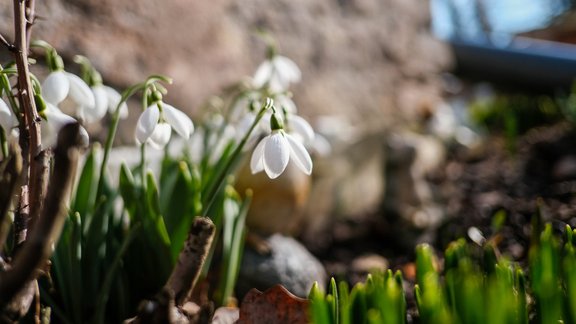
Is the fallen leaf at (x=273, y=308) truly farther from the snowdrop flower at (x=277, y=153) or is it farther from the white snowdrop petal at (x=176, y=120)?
the white snowdrop petal at (x=176, y=120)

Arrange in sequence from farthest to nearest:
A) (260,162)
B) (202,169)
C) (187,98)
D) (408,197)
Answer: (408,197) → (187,98) → (202,169) → (260,162)

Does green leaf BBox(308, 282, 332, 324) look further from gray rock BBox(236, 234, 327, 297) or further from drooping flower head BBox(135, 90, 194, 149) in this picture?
gray rock BBox(236, 234, 327, 297)

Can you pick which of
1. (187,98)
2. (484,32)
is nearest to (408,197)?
(187,98)

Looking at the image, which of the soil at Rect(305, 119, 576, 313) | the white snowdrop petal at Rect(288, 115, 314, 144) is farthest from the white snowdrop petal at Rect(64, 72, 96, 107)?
the soil at Rect(305, 119, 576, 313)

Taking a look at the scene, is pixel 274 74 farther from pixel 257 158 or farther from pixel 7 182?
pixel 7 182

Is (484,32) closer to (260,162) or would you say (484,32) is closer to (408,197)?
(408,197)

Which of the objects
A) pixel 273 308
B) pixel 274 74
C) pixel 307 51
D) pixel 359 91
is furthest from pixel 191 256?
pixel 359 91
